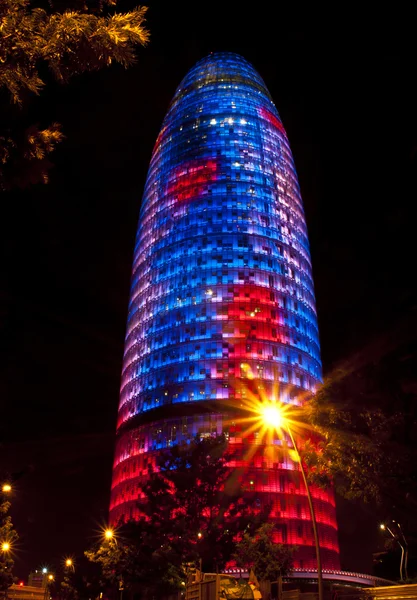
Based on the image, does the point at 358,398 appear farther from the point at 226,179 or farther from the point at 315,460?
the point at 226,179

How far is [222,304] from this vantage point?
104312mm

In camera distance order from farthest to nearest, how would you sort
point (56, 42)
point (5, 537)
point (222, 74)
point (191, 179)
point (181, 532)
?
point (222, 74)
point (191, 179)
point (5, 537)
point (181, 532)
point (56, 42)

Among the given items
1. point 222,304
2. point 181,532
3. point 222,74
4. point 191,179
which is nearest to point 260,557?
point 181,532

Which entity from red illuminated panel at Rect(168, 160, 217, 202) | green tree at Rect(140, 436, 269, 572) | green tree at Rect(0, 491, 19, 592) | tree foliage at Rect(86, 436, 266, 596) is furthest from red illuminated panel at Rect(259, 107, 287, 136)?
green tree at Rect(0, 491, 19, 592)

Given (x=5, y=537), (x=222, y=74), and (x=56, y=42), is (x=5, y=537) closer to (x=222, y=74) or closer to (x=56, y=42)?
(x=56, y=42)

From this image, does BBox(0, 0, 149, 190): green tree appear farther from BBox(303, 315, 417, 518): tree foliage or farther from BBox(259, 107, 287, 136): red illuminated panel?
BBox(259, 107, 287, 136): red illuminated panel

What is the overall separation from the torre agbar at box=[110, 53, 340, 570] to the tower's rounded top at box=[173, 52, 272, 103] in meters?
2.80

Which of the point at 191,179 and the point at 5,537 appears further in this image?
the point at 191,179

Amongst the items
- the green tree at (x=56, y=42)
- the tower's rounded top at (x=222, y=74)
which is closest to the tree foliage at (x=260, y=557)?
the green tree at (x=56, y=42)

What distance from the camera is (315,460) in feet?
89.9

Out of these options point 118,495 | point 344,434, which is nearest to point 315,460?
point 344,434

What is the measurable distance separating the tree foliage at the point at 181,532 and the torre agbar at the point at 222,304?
151ft

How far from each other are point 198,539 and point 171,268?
79.3 m

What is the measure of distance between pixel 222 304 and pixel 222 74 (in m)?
69.9
